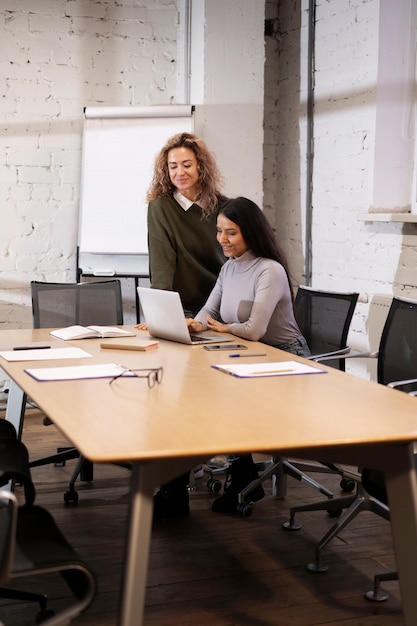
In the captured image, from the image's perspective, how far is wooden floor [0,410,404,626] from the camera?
262cm

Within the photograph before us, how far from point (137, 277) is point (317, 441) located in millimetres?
3372

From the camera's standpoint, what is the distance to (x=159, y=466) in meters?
1.88

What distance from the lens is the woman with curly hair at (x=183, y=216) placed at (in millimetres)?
4031

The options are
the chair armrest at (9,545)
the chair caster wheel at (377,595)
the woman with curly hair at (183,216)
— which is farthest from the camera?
the woman with curly hair at (183,216)

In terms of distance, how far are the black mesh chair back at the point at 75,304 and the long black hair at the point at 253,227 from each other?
0.85m

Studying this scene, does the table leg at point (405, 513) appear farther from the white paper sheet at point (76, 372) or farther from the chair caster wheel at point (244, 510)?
the chair caster wheel at point (244, 510)

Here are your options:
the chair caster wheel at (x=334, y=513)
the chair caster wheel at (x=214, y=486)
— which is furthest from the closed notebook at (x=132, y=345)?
the chair caster wheel at (x=334, y=513)

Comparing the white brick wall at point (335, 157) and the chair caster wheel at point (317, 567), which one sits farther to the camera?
the white brick wall at point (335, 157)

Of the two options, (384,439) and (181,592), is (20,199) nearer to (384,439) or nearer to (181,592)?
(181,592)

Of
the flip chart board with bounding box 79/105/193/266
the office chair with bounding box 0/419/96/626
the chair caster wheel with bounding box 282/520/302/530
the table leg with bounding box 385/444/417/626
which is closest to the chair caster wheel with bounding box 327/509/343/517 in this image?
the chair caster wheel with bounding box 282/520/302/530

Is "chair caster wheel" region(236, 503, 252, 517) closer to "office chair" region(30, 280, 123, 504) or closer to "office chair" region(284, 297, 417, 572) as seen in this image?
"office chair" region(284, 297, 417, 572)

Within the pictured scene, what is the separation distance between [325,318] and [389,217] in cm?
77

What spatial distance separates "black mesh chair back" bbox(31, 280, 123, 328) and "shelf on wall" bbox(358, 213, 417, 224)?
1360mm

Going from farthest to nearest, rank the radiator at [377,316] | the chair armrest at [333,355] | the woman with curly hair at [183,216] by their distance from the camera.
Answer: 1. the radiator at [377,316]
2. the woman with curly hair at [183,216]
3. the chair armrest at [333,355]
